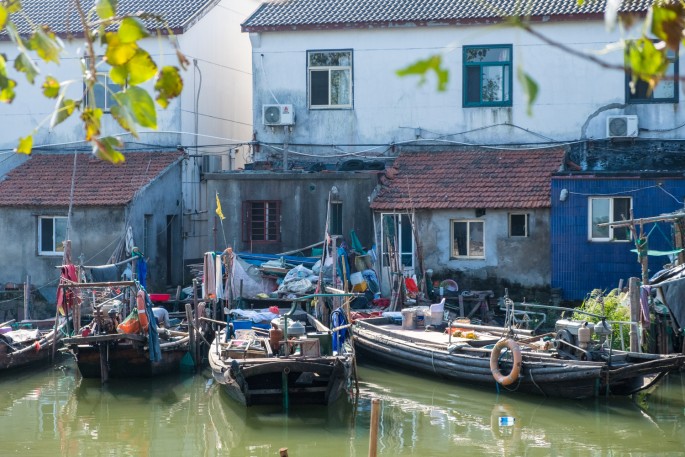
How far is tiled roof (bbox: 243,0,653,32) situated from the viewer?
23.8 metres

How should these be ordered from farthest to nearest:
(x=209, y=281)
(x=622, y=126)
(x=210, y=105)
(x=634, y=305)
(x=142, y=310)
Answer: (x=210, y=105)
(x=622, y=126)
(x=209, y=281)
(x=142, y=310)
(x=634, y=305)

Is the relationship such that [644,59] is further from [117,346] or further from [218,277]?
[218,277]

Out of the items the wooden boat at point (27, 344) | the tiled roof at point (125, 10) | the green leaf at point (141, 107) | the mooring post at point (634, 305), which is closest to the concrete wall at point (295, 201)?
the tiled roof at point (125, 10)

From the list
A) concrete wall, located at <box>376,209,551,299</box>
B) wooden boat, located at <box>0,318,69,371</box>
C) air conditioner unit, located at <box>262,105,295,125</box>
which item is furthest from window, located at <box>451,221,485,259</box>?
wooden boat, located at <box>0,318,69,371</box>

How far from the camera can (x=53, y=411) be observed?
16.1 m

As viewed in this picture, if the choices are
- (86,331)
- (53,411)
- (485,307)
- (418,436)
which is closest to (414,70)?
(418,436)

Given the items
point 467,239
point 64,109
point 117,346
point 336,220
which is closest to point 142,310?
point 117,346

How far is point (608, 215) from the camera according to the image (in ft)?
70.5

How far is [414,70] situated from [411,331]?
1630 centimetres

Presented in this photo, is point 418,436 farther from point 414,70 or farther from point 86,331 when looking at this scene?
point 414,70

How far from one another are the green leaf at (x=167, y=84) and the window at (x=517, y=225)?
18591 mm

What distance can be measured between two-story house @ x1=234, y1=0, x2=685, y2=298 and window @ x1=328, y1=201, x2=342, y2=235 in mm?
940

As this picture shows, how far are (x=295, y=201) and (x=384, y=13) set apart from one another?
16.7 feet

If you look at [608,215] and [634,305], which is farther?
[608,215]
